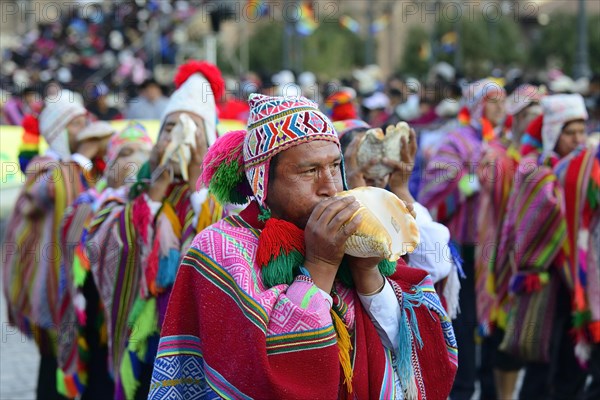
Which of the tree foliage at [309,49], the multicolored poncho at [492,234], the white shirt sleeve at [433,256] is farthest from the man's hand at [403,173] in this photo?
the tree foliage at [309,49]

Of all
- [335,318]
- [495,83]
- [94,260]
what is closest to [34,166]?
[94,260]

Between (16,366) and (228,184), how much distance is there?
17.3 ft

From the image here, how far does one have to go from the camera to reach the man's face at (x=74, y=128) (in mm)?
6738

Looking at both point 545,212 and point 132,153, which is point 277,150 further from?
point 545,212

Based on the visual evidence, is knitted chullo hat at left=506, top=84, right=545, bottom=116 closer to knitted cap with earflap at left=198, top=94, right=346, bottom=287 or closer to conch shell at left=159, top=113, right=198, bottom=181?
conch shell at left=159, top=113, right=198, bottom=181

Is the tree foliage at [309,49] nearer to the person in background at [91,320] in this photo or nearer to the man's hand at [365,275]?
the person in background at [91,320]

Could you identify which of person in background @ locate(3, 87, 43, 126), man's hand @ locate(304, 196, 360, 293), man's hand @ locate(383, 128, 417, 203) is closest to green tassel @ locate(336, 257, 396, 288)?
man's hand @ locate(304, 196, 360, 293)

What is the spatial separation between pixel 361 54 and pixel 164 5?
1244 inches

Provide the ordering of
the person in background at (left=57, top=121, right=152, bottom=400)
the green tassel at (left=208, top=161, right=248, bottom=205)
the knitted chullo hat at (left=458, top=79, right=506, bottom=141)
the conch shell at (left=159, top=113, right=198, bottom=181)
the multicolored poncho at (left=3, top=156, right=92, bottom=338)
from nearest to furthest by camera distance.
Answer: the green tassel at (left=208, top=161, right=248, bottom=205)
the conch shell at (left=159, top=113, right=198, bottom=181)
the person in background at (left=57, top=121, right=152, bottom=400)
the multicolored poncho at (left=3, top=156, right=92, bottom=338)
the knitted chullo hat at (left=458, top=79, right=506, bottom=141)

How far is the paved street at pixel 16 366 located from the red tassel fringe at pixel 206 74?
257 cm

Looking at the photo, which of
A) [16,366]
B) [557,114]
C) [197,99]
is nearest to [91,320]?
[197,99]

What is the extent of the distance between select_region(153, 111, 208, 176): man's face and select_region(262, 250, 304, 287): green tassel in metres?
1.77

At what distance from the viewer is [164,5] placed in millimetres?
32438

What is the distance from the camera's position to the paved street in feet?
22.8
